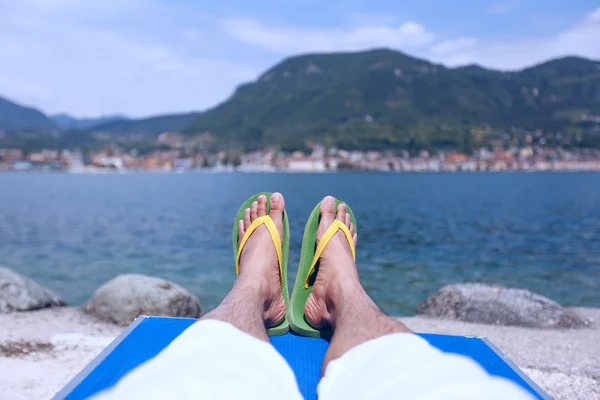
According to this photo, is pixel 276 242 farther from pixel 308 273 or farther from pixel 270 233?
pixel 308 273

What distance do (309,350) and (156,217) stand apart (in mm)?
23390

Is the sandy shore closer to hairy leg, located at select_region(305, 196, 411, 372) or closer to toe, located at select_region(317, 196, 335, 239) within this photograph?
hairy leg, located at select_region(305, 196, 411, 372)

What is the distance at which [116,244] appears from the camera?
14789 mm

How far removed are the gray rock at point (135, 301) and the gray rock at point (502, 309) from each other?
2818 millimetres

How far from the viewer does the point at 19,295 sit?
4633 millimetres

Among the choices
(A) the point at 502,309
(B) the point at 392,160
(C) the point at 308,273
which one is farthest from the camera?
(B) the point at 392,160

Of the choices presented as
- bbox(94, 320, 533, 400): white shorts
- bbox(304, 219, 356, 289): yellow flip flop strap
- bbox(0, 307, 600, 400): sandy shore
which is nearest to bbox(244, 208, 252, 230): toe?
bbox(304, 219, 356, 289): yellow flip flop strap

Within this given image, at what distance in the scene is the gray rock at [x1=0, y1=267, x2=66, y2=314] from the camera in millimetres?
4516

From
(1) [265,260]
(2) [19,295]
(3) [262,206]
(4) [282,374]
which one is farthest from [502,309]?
(2) [19,295]

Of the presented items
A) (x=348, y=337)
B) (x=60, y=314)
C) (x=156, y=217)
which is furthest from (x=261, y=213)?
(x=156, y=217)

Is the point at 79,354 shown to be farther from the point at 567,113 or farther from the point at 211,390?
the point at 567,113

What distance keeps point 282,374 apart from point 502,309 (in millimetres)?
4030

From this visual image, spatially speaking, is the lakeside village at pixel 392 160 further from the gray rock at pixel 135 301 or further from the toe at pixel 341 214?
the toe at pixel 341 214

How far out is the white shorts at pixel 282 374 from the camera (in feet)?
4.05
